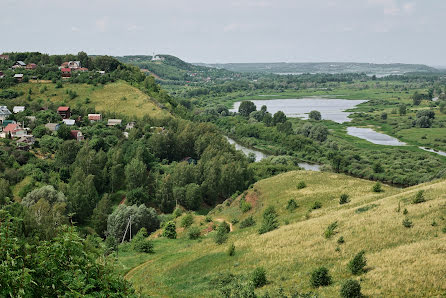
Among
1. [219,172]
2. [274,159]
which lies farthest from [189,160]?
[274,159]

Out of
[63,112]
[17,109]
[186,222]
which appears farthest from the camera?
[63,112]

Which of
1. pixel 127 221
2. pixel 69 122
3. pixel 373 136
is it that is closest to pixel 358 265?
pixel 127 221

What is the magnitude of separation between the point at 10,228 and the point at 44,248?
1.47m

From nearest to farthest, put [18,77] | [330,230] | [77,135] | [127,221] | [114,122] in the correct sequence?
[330,230] < [127,221] < [77,135] < [114,122] < [18,77]

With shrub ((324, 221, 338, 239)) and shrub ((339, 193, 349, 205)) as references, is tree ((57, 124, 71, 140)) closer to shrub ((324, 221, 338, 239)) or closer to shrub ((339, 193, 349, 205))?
shrub ((339, 193, 349, 205))

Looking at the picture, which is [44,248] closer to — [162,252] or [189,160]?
[162,252]

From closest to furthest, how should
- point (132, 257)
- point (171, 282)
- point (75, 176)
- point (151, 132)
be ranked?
point (171, 282), point (132, 257), point (75, 176), point (151, 132)

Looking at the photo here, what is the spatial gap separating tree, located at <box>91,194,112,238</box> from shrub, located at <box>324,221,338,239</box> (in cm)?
3261

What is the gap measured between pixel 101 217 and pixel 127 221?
5.73 meters

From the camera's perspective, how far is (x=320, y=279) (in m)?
20.5

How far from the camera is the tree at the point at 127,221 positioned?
47.4 m

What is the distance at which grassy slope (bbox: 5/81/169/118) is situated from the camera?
326ft

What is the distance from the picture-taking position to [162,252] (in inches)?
1433

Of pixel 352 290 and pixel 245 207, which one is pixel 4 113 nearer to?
pixel 245 207
